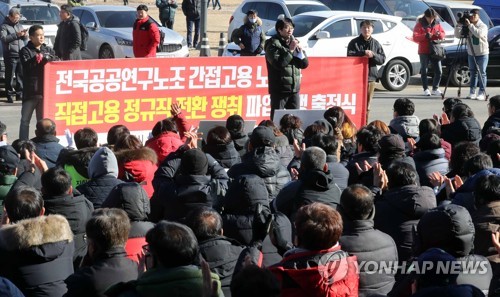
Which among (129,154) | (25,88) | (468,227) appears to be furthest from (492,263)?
(25,88)

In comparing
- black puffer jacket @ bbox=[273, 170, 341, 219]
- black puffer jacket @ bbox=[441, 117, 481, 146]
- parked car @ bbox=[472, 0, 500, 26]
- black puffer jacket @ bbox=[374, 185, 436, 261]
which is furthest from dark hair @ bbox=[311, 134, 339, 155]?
parked car @ bbox=[472, 0, 500, 26]

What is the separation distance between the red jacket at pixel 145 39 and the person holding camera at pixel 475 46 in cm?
625

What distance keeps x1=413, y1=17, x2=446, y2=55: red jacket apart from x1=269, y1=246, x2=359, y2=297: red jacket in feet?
51.6

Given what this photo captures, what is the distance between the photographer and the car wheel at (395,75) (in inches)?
867

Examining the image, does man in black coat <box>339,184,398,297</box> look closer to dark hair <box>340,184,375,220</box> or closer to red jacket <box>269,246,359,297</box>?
dark hair <box>340,184,375,220</box>

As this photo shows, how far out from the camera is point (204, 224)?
621cm

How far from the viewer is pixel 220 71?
1399 centimetres

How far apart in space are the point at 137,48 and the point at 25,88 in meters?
4.93

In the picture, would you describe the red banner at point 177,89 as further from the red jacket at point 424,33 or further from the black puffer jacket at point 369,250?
the black puffer jacket at point 369,250

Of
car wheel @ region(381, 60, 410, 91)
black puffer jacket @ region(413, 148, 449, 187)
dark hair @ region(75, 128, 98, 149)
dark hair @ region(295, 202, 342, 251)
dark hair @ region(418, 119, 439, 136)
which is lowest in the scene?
car wheel @ region(381, 60, 410, 91)

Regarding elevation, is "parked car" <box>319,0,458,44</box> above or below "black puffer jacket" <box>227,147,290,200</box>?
above

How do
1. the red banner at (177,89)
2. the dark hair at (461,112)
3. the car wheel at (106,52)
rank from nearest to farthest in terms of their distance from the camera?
the dark hair at (461,112) < the red banner at (177,89) < the car wheel at (106,52)

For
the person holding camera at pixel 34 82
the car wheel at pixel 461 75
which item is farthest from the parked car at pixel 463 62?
the person holding camera at pixel 34 82

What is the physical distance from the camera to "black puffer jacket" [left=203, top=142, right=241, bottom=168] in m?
9.54
